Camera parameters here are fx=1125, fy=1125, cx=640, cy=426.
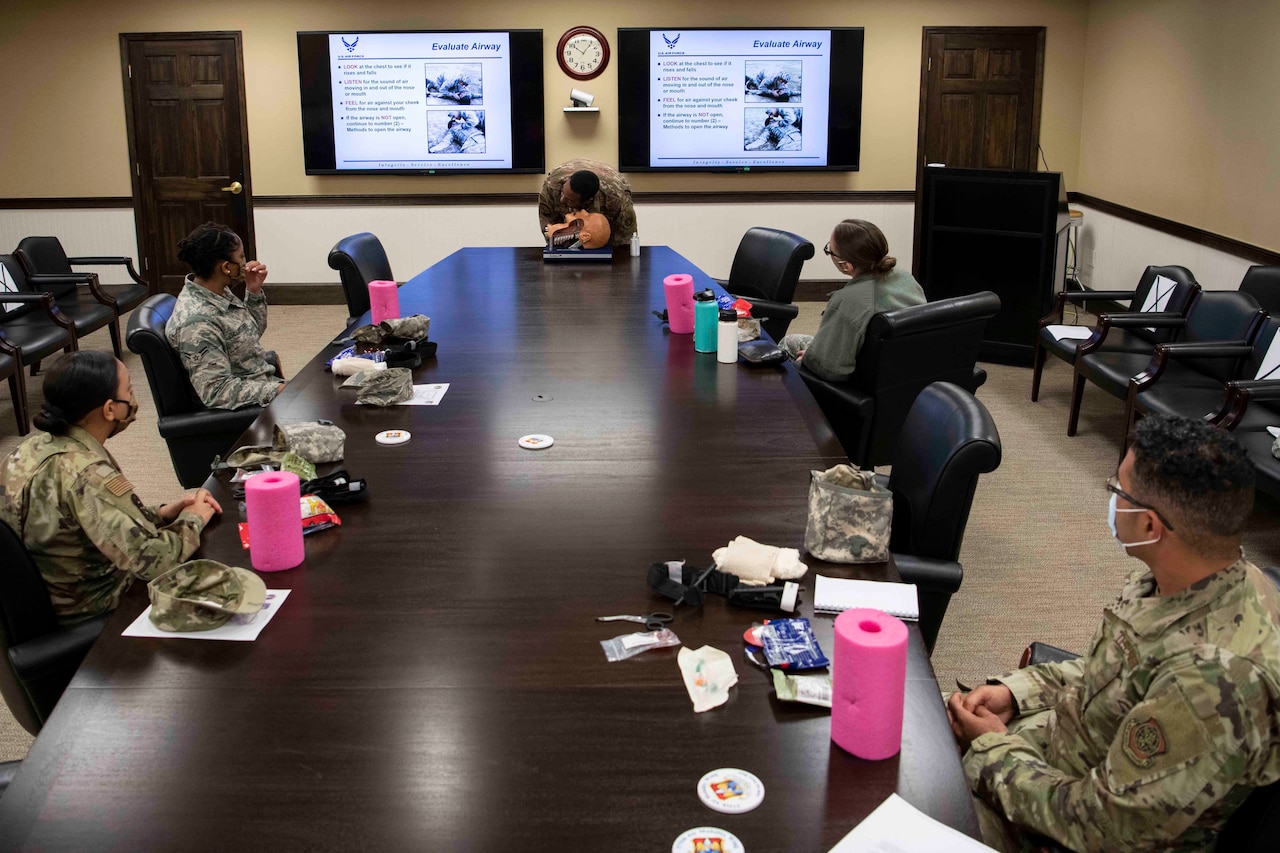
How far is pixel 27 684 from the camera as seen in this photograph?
2.08m

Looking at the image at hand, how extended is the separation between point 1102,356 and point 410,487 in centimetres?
373

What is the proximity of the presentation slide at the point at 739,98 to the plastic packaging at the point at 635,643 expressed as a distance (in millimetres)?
6808

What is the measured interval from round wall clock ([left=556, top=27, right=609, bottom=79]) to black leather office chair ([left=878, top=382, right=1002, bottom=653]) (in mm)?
6060

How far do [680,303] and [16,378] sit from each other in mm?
3288

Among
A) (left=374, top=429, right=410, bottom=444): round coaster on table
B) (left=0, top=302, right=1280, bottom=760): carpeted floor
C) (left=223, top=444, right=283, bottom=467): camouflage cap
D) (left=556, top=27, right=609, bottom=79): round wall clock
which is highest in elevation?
(left=556, top=27, right=609, bottom=79): round wall clock

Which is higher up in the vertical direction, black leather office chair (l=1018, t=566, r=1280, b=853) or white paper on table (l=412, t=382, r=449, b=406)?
white paper on table (l=412, t=382, r=449, b=406)

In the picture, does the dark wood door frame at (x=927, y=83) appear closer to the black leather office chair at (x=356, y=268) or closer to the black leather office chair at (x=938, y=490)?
the black leather office chair at (x=356, y=268)

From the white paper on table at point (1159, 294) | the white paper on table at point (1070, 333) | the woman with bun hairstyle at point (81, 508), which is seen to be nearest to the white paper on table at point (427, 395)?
the woman with bun hairstyle at point (81, 508)

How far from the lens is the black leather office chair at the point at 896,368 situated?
3637mm

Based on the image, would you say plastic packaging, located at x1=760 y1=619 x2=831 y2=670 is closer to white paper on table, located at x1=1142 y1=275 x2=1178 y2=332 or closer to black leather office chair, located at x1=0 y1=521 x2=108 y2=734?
black leather office chair, located at x1=0 y1=521 x2=108 y2=734

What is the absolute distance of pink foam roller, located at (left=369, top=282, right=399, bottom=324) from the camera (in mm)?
3936

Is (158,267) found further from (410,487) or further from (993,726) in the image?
(993,726)

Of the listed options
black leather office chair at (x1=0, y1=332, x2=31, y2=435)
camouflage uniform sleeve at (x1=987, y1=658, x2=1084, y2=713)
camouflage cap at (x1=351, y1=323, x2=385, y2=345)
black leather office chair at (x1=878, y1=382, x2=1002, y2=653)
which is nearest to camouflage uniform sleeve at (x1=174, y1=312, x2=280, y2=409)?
camouflage cap at (x1=351, y1=323, x2=385, y2=345)

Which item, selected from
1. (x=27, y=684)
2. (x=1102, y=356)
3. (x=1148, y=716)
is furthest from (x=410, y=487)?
(x=1102, y=356)
